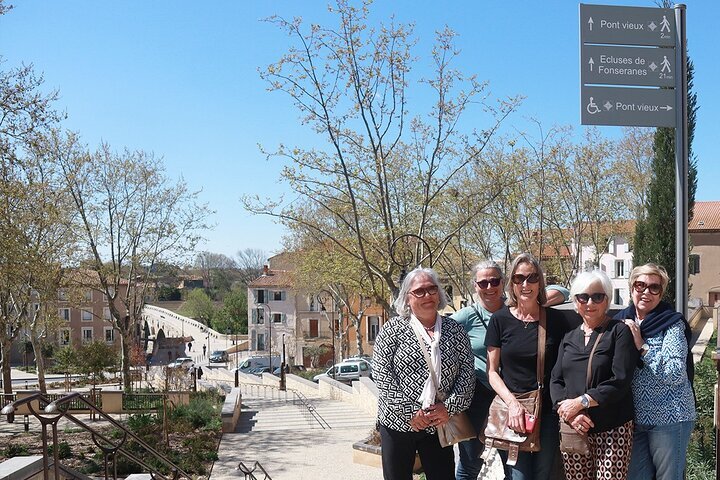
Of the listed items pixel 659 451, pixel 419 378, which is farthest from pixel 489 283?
pixel 659 451

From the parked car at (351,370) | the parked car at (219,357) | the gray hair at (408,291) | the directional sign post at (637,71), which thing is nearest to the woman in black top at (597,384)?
the gray hair at (408,291)

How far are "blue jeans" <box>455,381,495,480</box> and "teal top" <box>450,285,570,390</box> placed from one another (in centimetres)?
6

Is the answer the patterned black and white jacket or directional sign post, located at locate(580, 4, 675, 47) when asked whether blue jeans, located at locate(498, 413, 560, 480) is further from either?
directional sign post, located at locate(580, 4, 675, 47)

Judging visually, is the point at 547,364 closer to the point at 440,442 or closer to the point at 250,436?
the point at 440,442

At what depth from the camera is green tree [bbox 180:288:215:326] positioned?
240ft

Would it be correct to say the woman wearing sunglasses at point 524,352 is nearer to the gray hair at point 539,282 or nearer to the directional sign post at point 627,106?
the gray hair at point 539,282

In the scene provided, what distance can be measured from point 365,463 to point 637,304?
9.49 m

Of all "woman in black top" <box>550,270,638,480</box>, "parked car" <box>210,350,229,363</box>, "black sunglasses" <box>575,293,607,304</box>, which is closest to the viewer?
"woman in black top" <box>550,270,638,480</box>

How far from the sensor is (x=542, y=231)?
23000 mm

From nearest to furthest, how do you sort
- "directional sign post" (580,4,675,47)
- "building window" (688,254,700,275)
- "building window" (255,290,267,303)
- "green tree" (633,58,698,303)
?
"directional sign post" (580,4,675,47) → "green tree" (633,58,698,303) → "building window" (688,254,700,275) → "building window" (255,290,267,303)

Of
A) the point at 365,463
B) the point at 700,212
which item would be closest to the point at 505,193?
the point at 365,463

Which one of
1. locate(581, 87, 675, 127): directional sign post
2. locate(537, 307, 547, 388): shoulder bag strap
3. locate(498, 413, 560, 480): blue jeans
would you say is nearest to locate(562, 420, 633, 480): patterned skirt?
locate(498, 413, 560, 480): blue jeans

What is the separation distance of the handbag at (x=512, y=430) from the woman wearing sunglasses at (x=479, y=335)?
28 cm

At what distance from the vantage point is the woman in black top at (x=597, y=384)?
12.0ft
